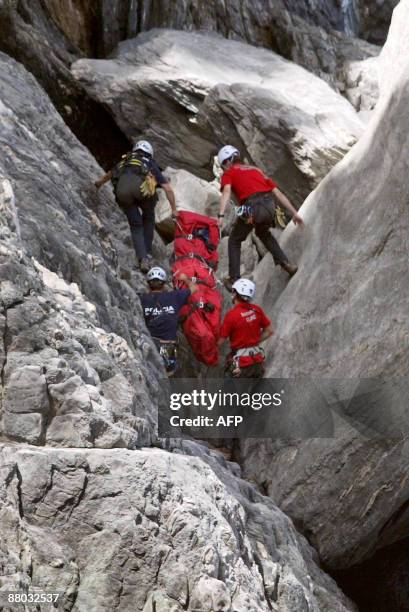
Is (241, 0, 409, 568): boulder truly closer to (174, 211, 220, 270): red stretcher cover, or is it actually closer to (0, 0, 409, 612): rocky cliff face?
(0, 0, 409, 612): rocky cliff face

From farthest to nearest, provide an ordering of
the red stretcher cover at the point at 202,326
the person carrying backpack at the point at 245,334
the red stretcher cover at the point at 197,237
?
the red stretcher cover at the point at 197,237 < the red stretcher cover at the point at 202,326 < the person carrying backpack at the point at 245,334

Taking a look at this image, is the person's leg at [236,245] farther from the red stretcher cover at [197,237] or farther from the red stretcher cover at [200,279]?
the red stretcher cover at [197,237]

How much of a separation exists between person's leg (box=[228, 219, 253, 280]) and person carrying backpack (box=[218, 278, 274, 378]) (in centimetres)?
104

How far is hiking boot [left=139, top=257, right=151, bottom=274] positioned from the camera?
1159 cm

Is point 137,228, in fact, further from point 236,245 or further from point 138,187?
point 236,245

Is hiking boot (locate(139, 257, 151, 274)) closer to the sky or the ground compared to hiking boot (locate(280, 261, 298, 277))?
Result: closer to the ground

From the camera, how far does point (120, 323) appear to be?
27.1 feet

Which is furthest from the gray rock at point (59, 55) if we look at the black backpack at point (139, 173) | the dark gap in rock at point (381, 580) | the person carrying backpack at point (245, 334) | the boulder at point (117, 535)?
the boulder at point (117, 535)

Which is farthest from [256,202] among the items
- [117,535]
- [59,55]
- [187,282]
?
[117,535]

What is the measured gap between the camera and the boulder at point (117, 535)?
5395mm

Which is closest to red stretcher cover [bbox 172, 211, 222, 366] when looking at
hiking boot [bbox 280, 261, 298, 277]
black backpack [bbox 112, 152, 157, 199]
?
hiking boot [bbox 280, 261, 298, 277]

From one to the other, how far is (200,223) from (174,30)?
5805 mm

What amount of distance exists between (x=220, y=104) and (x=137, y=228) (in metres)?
4.13

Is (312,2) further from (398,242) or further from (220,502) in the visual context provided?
(220,502)
